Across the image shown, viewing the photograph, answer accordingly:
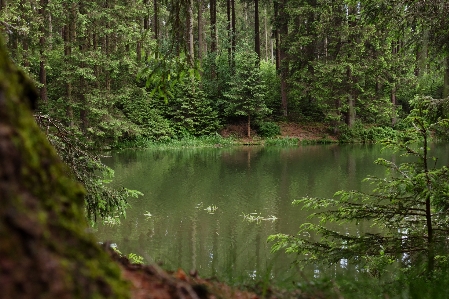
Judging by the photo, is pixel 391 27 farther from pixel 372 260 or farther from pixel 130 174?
pixel 130 174

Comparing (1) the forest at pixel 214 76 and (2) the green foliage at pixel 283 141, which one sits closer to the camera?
(1) the forest at pixel 214 76

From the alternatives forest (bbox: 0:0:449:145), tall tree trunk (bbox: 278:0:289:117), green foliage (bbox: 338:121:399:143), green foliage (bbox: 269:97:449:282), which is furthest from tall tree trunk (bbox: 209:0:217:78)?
green foliage (bbox: 269:97:449:282)

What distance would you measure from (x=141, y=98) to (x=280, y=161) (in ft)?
38.4

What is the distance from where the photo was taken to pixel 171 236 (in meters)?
8.22

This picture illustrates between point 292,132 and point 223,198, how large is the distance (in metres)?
16.4

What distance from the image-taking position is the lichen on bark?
0.71 metres

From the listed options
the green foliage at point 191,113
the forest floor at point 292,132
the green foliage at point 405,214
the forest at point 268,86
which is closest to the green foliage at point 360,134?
the forest at point 268,86

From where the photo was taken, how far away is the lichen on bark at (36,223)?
71cm

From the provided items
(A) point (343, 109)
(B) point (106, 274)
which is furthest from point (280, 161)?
(B) point (106, 274)

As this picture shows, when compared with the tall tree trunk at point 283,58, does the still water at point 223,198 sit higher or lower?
lower

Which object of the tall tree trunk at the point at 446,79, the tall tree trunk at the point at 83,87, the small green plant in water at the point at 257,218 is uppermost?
the tall tree trunk at the point at 83,87

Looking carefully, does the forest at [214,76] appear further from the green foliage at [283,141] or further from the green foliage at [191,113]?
the green foliage at [283,141]

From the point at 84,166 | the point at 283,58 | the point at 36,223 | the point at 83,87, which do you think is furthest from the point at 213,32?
the point at 36,223

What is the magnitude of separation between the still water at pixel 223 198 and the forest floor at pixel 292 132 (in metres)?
3.96
